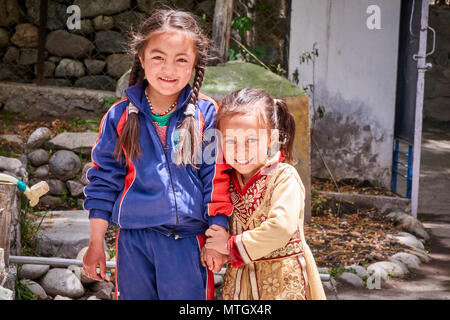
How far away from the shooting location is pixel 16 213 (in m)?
3.12

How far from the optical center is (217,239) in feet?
6.05

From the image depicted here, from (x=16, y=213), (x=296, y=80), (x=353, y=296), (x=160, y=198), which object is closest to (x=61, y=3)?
(x=296, y=80)

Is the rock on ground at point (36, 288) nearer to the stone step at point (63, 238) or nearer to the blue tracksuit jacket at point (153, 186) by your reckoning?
the stone step at point (63, 238)

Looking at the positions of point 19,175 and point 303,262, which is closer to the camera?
point 303,262

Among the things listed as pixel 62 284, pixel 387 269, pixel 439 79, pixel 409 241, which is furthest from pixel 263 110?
pixel 439 79

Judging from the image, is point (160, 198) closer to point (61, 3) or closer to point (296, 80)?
→ point (296, 80)

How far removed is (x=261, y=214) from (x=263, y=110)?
0.35 metres

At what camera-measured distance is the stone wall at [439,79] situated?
9.48 metres

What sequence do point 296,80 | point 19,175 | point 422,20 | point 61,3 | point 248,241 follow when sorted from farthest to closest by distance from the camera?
point 61,3 → point 296,80 → point 422,20 → point 19,175 → point 248,241

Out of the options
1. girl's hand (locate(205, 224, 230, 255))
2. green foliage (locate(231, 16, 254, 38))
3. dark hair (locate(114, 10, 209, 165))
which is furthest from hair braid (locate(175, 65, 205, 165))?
green foliage (locate(231, 16, 254, 38))

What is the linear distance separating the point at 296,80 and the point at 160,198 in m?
3.52

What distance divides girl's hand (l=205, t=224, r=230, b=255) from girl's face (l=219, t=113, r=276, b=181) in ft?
0.70

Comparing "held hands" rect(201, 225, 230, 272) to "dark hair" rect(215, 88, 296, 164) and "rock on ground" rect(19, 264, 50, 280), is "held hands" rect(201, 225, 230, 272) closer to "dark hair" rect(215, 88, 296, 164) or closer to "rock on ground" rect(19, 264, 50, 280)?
"dark hair" rect(215, 88, 296, 164)

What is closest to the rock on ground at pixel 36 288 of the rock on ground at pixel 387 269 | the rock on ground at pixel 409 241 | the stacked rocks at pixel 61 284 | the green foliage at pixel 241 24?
the stacked rocks at pixel 61 284
